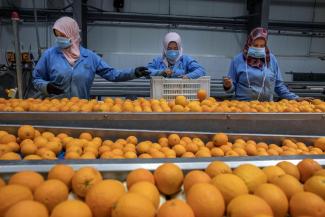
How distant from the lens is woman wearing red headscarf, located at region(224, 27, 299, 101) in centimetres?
353

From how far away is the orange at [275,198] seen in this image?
89 centimetres

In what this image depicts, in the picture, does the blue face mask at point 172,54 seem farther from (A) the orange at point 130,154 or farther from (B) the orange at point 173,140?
(A) the orange at point 130,154

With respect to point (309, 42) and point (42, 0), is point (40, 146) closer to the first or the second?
point (42, 0)

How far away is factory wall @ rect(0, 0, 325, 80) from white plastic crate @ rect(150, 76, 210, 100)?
14.8 feet

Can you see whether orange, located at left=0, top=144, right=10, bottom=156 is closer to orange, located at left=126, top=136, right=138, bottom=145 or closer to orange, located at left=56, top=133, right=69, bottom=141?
orange, located at left=56, top=133, right=69, bottom=141

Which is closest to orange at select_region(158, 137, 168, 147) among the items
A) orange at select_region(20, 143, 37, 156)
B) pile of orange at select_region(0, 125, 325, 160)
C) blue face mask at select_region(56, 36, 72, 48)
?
pile of orange at select_region(0, 125, 325, 160)

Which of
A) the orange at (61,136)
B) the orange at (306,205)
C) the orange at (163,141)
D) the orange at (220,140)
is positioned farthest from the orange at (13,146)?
the orange at (306,205)

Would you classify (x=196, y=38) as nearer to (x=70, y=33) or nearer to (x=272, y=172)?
(x=70, y=33)

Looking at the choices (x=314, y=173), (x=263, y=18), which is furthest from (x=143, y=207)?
(x=263, y=18)

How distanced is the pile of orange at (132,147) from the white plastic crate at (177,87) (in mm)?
1049

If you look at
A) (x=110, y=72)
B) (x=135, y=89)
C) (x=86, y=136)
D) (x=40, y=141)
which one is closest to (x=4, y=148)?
(x=40, y=141)

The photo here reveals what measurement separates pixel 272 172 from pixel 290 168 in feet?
0.29

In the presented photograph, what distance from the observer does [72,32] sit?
3379mm

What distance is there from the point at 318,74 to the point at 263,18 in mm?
2355
